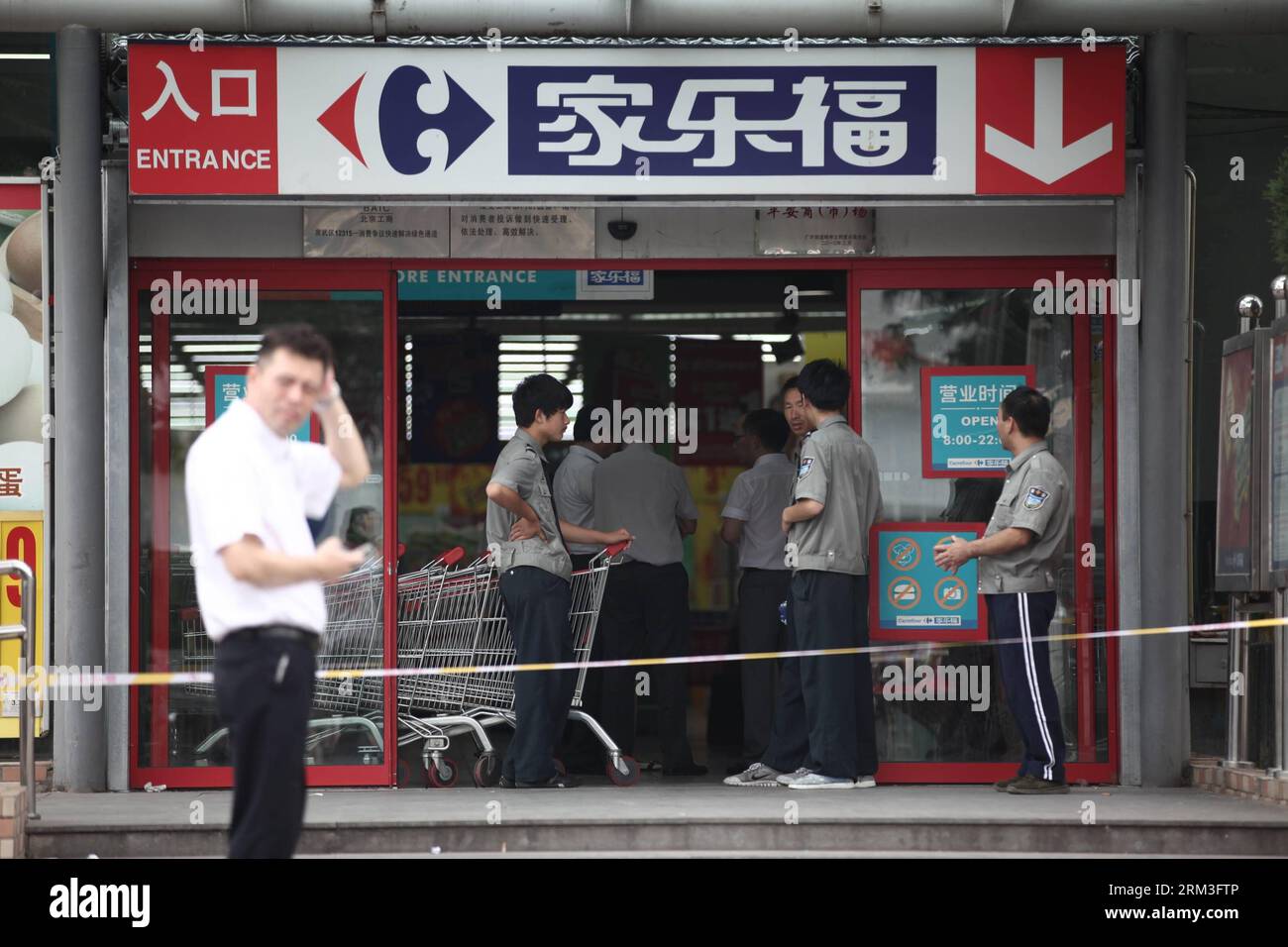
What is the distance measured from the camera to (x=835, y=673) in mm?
8547

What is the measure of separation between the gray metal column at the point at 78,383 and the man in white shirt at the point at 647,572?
2.80 meters

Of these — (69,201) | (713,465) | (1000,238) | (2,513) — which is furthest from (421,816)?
(713,465)

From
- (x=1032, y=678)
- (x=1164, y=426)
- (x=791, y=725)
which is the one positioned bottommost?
(x=791, y=725)

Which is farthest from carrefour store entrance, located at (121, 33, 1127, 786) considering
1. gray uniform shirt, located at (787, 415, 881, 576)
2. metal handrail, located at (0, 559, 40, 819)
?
metal handrail, located at (0, 559, 40, 819)

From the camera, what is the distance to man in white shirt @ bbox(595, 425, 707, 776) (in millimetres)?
9695

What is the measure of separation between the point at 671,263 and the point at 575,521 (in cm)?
158

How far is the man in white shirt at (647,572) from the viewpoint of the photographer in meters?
9.70

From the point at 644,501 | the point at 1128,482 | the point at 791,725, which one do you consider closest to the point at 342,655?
the point at 644,501

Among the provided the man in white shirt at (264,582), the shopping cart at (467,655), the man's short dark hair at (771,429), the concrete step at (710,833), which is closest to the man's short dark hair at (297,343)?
the man in white shirt at (264,582)

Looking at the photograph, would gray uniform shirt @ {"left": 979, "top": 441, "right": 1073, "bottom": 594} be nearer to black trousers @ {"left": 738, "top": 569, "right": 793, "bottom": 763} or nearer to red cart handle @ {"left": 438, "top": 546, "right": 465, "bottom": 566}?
black trousers @ {"left": 738, "top": 569, "right": 793, "bottom": 763}

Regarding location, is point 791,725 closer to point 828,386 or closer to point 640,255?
point 828,386

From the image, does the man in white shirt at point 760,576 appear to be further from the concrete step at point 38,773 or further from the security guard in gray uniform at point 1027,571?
the concrete step at point 38,773

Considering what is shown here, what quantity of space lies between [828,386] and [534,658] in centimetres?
207

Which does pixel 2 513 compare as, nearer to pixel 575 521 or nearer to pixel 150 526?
pixel 150 526
